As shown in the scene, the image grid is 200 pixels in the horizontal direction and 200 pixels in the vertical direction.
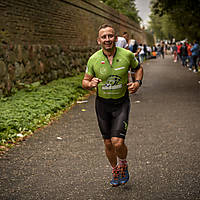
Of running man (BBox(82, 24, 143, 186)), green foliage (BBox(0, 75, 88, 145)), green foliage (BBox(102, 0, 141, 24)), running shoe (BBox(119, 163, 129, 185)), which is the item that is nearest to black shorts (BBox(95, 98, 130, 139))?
running man (BBox(82, 24, 143, 186))

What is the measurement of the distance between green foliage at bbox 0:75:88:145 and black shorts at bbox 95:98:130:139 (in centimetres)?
288

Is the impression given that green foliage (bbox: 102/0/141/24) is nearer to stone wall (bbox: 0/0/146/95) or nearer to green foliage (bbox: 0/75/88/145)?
stone wall (bbox: 0/0/146/95)

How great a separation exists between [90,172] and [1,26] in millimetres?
7246

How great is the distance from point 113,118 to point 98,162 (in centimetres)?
131

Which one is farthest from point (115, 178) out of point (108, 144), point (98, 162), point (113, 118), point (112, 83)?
point (112, 83)

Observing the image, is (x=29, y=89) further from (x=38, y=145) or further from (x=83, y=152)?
(x=83, y=152)

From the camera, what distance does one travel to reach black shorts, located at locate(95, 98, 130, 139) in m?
4.04

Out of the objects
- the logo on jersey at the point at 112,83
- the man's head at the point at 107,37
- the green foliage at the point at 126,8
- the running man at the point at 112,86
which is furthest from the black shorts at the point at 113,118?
the green foliage at the point at 126,8

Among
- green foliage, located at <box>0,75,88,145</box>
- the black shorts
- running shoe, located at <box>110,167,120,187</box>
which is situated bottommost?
green foliage, located at <box>0,75,88,145</box>

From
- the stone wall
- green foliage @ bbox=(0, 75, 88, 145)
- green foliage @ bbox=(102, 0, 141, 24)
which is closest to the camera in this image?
green foliage @ bbox=(0, 75, 88, 145)

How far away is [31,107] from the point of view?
8867 millimetres

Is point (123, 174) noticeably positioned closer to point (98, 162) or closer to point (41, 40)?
point (98, 162)

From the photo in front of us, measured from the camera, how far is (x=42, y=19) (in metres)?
13.7

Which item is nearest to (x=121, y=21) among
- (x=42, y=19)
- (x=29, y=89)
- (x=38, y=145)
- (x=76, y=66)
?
(x=76, y=66)
